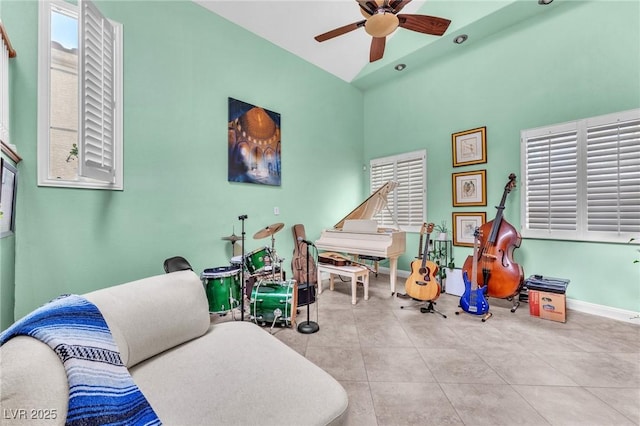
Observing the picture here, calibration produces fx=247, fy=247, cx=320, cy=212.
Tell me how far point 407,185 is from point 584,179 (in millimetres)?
2145

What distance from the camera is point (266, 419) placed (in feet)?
2.63

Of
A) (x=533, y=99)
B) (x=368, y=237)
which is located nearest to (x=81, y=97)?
(x=368, y=237)

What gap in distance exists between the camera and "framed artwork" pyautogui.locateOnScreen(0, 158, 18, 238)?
1574mm

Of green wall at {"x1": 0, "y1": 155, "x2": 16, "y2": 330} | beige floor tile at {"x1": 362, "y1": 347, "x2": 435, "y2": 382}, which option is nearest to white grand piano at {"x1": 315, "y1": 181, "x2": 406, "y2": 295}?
beige floor tile at {"x1": 362, "y1": 347, "x2": 435, "y2": 382}

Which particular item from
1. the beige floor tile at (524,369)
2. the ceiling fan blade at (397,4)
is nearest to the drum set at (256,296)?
the beige floor tile at (524,369)

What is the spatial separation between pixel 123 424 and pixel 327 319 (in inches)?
84.5

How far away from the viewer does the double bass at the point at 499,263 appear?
107 inches

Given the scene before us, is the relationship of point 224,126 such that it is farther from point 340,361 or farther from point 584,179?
point 584,179

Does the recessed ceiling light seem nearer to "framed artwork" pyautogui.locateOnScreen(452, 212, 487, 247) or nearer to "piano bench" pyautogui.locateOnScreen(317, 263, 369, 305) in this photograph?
"framed artwork" pyautogui.locateOnScreen(452, 212, 487, 247)

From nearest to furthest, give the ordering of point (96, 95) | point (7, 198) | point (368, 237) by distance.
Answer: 1. point (7, 198)
2. point (96, 95)
3. point (368, 237)

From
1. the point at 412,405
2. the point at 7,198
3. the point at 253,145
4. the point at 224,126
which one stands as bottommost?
the point at 412,405

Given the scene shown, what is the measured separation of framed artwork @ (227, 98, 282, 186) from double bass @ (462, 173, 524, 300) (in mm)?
2788

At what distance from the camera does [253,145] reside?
11.0 feet

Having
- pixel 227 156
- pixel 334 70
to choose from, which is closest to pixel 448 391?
pixel 227 156
